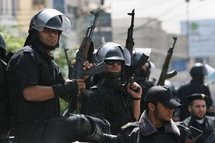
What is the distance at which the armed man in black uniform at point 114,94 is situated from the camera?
7.32 meters

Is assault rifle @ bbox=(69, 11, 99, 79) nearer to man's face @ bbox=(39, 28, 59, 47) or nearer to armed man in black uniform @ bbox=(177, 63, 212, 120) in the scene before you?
man's face @ bbox=(39, 28, 59, 47)

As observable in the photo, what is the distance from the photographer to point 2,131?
254 inches

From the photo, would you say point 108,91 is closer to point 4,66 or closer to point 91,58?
point 91,58

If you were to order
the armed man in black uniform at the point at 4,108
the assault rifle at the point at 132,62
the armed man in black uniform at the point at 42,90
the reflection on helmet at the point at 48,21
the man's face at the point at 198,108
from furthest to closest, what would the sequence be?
the man's face at the point at 198,108, the assault rifle at the point at 132,62, the armed man in black uniform at the point at 4,108, the reflection on helmet at the point at 48,21, the armed man in black uniform at the point at 42,90

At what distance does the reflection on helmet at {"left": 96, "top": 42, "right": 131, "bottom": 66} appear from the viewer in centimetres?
751

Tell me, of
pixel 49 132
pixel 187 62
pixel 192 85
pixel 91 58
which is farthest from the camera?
pixel 187 62

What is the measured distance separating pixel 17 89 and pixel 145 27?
168ft

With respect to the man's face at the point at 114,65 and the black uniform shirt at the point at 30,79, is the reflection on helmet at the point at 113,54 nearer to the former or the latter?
the man's face at the point at 114,65

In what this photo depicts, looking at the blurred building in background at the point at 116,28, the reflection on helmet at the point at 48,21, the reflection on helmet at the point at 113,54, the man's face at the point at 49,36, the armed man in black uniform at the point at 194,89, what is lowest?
the blurred building in background at the point at 116,28

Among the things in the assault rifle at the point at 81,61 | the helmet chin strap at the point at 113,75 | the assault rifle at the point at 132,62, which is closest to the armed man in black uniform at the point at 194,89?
the assault rifle at the point at 132,62

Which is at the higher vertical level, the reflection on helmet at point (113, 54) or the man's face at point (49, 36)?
the man's face at point (49, 36)

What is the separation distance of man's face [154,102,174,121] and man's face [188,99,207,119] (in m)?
3.70

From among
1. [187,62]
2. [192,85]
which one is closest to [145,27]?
[187,62]

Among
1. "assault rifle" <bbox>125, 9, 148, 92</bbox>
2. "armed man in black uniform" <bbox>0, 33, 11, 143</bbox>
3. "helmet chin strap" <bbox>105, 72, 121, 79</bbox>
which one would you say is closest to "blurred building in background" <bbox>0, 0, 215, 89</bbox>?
"assault rifle" <bbox>125, 9, 148, 92</bbox>
